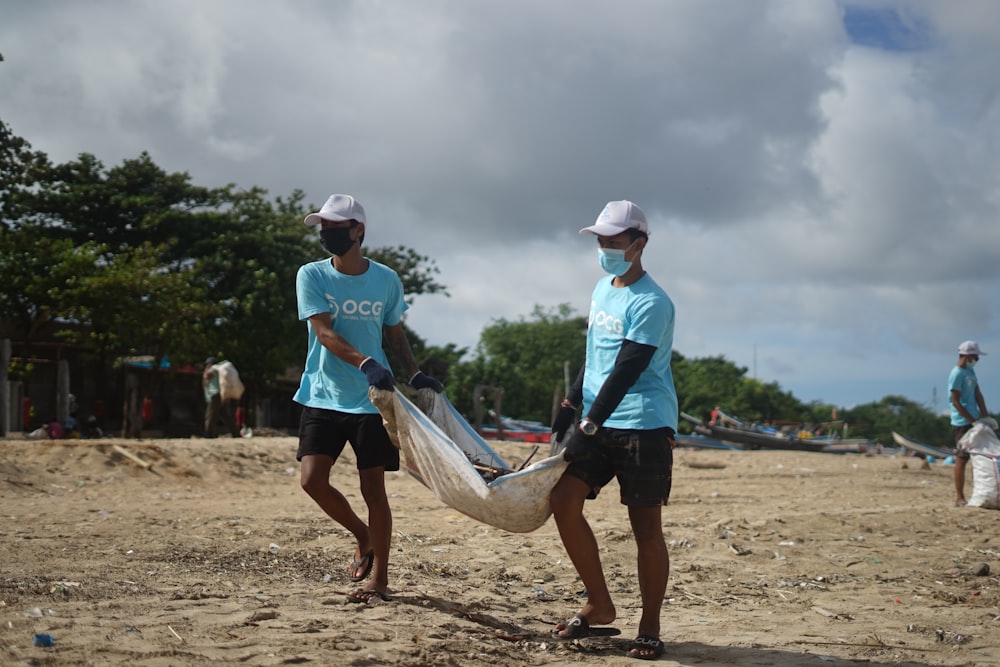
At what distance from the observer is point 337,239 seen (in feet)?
15.2

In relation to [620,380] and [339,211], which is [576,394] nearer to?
[620,380]

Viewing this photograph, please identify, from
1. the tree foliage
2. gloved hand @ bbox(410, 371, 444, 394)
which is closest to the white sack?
the tree foliage

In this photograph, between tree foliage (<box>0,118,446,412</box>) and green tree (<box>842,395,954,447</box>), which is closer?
tree foliage (<box>0,118,446,412</box>)

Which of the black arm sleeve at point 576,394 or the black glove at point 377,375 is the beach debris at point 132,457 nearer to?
the black glove at point 377,375

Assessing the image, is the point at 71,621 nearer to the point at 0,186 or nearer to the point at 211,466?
the point at 211,466

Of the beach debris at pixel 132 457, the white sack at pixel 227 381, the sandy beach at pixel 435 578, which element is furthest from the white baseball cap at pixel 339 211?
the white sack at pixel 227 381

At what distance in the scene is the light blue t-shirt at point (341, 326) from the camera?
457 cm

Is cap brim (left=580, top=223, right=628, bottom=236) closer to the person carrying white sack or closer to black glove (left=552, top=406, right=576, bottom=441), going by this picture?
black glove (left=552, top=406, right=576, bottom=441)

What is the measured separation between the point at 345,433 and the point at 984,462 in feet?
25.1

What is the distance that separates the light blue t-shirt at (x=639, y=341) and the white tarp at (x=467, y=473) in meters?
0.36

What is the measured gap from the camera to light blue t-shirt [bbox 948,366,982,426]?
1015 cm

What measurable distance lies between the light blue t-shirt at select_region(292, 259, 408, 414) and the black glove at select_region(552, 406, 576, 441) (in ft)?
2.92

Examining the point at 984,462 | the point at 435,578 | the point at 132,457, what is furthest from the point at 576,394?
the point at 132,457

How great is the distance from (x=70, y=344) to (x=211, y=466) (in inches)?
454
